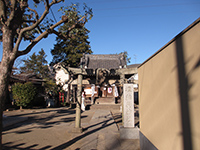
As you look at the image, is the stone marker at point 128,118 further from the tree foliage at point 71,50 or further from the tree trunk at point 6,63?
the tree foliage at point 71,50

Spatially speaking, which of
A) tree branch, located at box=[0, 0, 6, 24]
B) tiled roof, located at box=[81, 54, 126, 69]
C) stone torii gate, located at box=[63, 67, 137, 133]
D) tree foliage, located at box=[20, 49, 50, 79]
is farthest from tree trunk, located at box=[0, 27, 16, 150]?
tree foliage, located at box=[20, 49, 50, 79]

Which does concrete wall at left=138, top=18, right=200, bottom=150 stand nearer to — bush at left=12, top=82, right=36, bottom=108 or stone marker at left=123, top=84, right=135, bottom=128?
stone marker at left=123, top=84, right=135, bottom=128

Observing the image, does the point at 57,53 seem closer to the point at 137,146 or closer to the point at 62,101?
the point at 62,101

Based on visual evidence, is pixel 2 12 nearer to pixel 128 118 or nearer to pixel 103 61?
pixel 128 118

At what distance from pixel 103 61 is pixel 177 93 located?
644 inches

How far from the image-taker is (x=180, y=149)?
2.18 m

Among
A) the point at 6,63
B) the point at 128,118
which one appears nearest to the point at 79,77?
the point at 128,118

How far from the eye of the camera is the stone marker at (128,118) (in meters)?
5.45

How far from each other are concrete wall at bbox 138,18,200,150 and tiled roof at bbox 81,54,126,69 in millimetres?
14079

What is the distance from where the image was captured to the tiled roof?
17.5 metres

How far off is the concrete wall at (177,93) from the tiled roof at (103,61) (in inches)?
554

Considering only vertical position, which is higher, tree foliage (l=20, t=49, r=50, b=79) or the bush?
tree foliage (l=20, t=49, r=50, b=79)

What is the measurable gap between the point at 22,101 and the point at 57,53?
37.8ft

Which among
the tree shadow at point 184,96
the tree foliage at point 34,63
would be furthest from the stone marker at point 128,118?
the tree foliage at point 34,63
